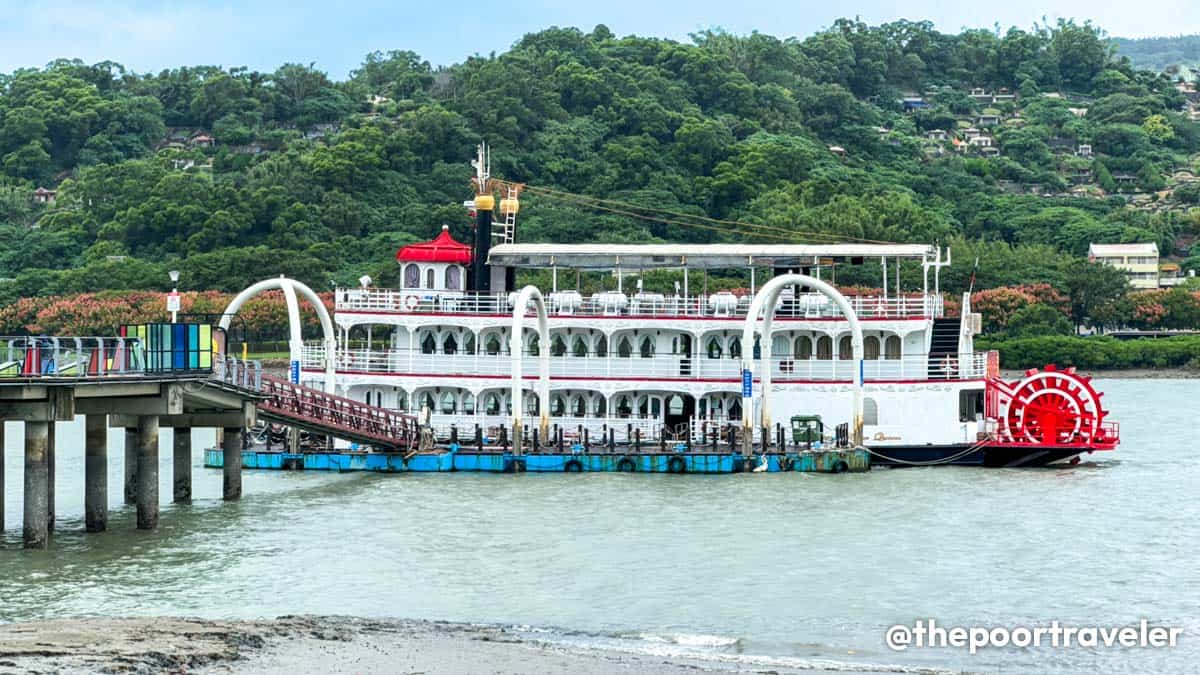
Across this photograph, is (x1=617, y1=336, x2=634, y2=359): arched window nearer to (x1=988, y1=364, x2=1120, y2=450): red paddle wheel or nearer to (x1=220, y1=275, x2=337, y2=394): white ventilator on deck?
(x1=220, y1=275, x2=337, y2=394): white ventilator on deck

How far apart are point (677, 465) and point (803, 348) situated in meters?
6.46

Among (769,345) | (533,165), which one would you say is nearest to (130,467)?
(769,345)

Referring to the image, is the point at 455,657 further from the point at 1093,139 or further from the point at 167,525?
the point at 1093,139

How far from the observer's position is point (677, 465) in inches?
2029

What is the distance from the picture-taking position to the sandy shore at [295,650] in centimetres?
2581

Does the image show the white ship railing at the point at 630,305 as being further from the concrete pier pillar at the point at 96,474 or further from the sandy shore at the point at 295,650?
the sandy shore at the point at 295,650

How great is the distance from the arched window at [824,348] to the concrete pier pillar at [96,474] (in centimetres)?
2235

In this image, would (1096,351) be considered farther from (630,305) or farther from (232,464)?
(232,464)

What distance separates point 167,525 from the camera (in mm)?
43156

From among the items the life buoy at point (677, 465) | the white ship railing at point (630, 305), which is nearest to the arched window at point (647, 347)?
the white ship railing at point (630, 305)

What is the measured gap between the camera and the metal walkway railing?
50938 mm

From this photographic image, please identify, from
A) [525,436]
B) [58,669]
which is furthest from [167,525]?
[58,669]

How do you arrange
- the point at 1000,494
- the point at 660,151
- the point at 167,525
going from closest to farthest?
the point at 167,525 < the point at 1000,494 < the point at 660,151

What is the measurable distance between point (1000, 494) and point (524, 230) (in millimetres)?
74654
